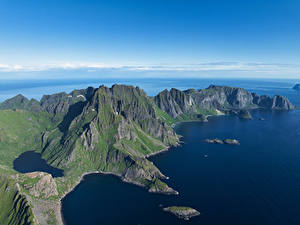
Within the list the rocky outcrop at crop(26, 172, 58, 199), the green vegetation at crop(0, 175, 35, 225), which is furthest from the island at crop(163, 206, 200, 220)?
the rocky outcrop at crop(26, 172, 58, 199)

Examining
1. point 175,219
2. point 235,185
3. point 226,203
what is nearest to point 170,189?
point 175,219

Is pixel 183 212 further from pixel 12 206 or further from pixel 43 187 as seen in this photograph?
pixel 12 206

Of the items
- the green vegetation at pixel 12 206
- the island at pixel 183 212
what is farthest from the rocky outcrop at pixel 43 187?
the island at pixel 183 212

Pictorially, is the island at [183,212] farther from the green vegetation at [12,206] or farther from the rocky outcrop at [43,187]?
the rocky outcrop at [43,187]

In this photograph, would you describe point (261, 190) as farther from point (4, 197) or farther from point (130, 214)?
point (4, 197)

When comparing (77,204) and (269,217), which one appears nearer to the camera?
(269,217)

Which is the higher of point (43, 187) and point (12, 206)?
point (43, 187)

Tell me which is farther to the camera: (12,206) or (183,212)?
(183,212)

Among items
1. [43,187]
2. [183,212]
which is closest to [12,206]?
[43,187]

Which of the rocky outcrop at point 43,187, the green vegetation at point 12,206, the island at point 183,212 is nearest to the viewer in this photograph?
the green vegetation at point 12,206
